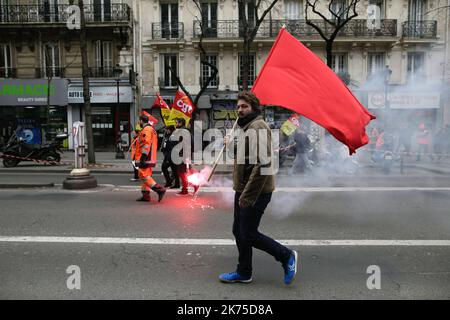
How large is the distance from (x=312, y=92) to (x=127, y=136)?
20954 millimetres

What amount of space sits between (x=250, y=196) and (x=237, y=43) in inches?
871

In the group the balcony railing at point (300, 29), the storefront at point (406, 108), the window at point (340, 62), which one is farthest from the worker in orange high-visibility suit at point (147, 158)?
the window at point (340, 62)

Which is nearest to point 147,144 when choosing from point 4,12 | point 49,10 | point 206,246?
point 206,246

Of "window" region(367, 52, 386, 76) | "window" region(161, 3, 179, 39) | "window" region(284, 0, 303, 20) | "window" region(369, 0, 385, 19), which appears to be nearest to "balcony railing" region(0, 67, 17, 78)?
"window" region(161, 3, 179, 39)

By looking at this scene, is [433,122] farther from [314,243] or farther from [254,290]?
[254,290]

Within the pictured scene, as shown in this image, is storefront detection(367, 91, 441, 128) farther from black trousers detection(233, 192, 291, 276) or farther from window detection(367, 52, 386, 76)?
window detection(367, 52, 386, 76)

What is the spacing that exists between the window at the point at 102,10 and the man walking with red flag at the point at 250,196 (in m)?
22.9

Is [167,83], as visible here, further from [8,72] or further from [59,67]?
[8,72]

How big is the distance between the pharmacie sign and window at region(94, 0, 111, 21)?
14.1ft

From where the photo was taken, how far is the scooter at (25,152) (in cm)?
1533

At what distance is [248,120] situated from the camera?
3904 millimetres

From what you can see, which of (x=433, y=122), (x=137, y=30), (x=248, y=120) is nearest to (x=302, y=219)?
(x=248, y=120)

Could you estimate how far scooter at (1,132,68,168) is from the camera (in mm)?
15328

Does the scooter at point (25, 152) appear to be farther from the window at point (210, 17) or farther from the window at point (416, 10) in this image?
the window at point (416, 10)
